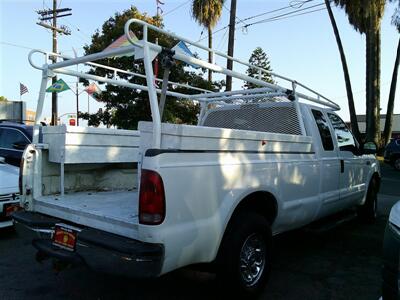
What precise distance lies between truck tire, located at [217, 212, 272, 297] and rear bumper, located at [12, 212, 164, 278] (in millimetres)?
743

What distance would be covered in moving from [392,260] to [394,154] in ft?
58.2

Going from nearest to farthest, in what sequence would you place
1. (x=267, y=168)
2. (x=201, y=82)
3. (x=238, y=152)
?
(x=238, y=152) → (x=267, y=168) → (x=201, y=82)

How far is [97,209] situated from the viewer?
3.63m

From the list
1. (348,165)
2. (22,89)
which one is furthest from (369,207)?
(22,89)

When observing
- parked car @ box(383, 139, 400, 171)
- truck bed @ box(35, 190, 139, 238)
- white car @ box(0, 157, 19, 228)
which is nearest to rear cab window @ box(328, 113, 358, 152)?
truck bed @ box(35, 190, 139, 238)

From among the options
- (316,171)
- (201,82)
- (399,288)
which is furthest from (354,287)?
(201,82)

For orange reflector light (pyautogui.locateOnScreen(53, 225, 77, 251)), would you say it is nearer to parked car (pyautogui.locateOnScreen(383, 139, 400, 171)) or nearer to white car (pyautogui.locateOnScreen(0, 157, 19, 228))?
white car (pyautogui.locateOnScreen(0, 157, 19, 228))

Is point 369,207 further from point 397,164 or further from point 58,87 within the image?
point 397,164

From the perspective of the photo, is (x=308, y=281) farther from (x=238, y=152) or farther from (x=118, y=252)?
(x=118, y=252)

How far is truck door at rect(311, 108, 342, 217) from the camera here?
5.09m

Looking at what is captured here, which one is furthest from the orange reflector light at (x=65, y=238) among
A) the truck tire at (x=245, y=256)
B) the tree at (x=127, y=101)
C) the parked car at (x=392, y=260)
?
the tree at (x=127, y=101)

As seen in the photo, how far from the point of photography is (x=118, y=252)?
295 centimetres

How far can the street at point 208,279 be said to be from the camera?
3.94 metres

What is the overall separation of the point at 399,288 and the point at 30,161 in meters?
3.39
